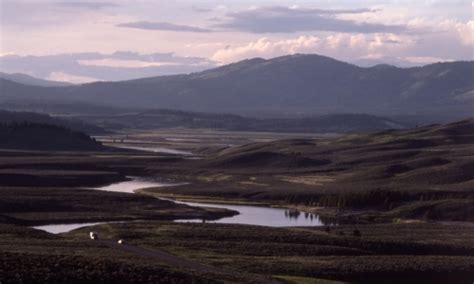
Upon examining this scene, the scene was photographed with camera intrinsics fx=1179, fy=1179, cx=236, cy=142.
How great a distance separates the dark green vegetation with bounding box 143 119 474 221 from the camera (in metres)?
95.8

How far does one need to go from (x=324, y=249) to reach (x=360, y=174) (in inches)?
2226

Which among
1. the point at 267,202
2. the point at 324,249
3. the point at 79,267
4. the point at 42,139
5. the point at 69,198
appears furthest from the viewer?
the point at 42,139

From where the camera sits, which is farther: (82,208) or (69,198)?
(69,198)

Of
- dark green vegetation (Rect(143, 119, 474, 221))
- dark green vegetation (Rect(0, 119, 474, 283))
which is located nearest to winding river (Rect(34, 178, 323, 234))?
dark green vegetation (Rect(0, 119, 474, 283))

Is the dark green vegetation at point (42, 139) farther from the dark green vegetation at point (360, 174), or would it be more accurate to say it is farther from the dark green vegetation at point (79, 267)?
the dark green vegetation at point (79, 267)

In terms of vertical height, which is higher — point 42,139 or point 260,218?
point 260,218

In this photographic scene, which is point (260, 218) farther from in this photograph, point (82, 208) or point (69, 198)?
point (69, 198)

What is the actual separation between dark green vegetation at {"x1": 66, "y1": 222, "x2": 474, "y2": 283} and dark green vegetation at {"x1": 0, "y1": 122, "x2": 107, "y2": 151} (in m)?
90.4

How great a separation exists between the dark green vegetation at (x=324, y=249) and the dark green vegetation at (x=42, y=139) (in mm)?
90350

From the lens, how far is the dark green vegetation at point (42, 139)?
162m

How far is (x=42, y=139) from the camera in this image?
543 feet

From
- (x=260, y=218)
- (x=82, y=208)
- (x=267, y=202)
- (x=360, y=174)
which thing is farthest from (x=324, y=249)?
(x=360, y=174)

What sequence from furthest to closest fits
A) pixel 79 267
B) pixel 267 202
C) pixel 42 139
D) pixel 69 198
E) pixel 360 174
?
1. pixel 42 139
2. pixel 360 174
3. pixel 267 202
4. pixel 69 198
5. pixel 79 267

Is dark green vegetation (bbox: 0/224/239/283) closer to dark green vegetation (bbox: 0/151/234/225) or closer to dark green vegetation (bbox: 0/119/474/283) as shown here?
dark green vegetation (bbox: 0/119/474/283)
